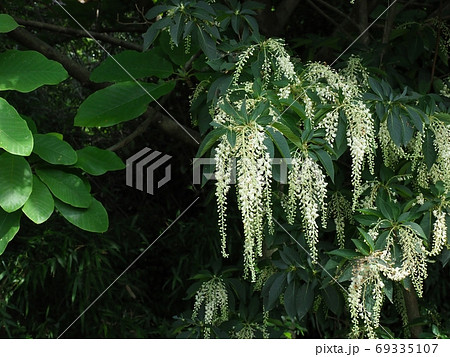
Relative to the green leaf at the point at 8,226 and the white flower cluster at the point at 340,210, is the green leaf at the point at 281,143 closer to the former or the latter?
the white flower cluster at the point at 340,210

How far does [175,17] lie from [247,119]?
59 cm

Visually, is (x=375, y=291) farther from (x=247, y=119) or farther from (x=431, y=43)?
(x=431, y=43)

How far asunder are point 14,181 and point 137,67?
66 centimetres

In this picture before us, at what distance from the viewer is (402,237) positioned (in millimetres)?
2010

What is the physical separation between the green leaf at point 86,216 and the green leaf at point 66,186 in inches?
2.1

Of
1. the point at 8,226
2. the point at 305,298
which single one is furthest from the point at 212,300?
the point at 8,226

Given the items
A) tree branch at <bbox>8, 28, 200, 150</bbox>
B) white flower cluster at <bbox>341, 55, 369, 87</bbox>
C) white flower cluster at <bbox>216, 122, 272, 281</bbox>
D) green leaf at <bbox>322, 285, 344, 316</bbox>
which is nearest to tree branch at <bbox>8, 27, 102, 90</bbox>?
tree branch at <bbox>8, 28, 200, 150</bbox>

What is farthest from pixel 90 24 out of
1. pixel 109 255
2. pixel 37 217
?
pixel 37 217

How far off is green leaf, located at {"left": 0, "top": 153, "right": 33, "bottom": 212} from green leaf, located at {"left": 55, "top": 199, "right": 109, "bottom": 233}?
18 cm

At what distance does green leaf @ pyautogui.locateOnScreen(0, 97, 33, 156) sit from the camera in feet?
6.49

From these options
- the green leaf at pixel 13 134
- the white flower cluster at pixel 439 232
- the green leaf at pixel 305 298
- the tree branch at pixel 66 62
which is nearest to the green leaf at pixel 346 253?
the white flower cluster at pixel 439 232

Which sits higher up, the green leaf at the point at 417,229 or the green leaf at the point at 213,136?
the green leaf at the point at 213,136

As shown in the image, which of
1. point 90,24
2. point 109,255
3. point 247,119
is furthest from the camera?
point 109,255

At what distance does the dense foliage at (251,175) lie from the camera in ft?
6.28
